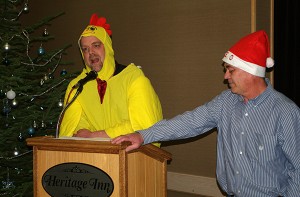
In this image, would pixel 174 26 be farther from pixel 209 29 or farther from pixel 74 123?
pixel 74 123

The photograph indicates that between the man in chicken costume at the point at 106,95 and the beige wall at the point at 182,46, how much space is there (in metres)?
1.48

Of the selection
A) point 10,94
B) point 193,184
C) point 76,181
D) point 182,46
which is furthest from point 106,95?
point 193,184

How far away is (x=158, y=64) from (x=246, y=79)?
8.41 feet

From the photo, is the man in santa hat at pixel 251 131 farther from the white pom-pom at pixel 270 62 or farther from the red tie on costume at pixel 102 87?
the red tie on costume at pixel 102 87

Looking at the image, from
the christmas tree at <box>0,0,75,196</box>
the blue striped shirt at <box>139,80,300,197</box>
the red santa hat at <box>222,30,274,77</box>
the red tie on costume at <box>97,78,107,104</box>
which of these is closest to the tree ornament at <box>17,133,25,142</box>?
the christmas tree at <box>0,0,75,196</box>

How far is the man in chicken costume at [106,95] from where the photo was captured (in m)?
3.31

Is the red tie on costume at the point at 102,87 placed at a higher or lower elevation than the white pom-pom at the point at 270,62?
lower

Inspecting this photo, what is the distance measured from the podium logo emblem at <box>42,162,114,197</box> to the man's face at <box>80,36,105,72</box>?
1.17 meters

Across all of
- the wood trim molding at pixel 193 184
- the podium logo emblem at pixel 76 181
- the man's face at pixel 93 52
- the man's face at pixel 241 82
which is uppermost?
the man's face at pixel 93 52

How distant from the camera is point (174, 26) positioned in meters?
4.96

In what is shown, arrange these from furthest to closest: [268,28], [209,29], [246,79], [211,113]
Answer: [209,29], [268,28], [211,113], [246,79]

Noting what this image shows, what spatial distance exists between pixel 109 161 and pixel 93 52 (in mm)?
1307

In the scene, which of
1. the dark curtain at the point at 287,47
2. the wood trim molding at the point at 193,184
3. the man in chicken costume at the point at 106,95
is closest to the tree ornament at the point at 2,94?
the man in chicken costume at the point at 106,95

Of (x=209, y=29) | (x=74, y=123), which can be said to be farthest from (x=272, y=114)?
(x=209, y=29)
